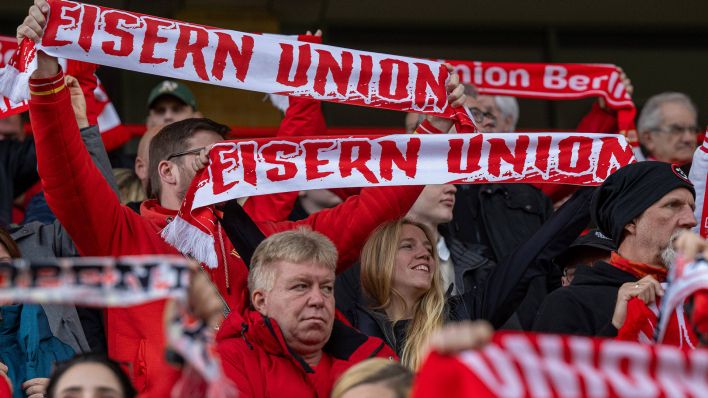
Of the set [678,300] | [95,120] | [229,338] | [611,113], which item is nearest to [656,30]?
[611,113]

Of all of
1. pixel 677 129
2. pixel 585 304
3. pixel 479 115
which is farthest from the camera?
pixel 677 129

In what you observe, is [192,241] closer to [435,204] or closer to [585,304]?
[435,204]

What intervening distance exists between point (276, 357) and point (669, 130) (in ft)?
11.6

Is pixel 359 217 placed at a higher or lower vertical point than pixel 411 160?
lower

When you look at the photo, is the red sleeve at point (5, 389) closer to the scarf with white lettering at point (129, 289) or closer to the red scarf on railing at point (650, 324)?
the scarf with white lettering at point (129, 289)

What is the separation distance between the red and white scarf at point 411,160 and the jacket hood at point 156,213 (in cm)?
23

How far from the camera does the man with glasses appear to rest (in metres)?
7.51

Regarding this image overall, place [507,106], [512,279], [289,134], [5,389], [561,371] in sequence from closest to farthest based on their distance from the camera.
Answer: [561,371]
[5,389]
[512,279]
[289,134]
[507,106]

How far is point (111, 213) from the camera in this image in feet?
16.6

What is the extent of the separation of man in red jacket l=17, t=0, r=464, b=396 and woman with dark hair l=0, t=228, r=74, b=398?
0.26 metres

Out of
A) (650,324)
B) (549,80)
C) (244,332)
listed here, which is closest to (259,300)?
(244,332)

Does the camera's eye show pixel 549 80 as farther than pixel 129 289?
Yes

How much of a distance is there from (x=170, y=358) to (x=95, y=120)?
353 cm

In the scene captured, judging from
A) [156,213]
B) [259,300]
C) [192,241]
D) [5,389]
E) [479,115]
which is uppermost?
[479,115]
